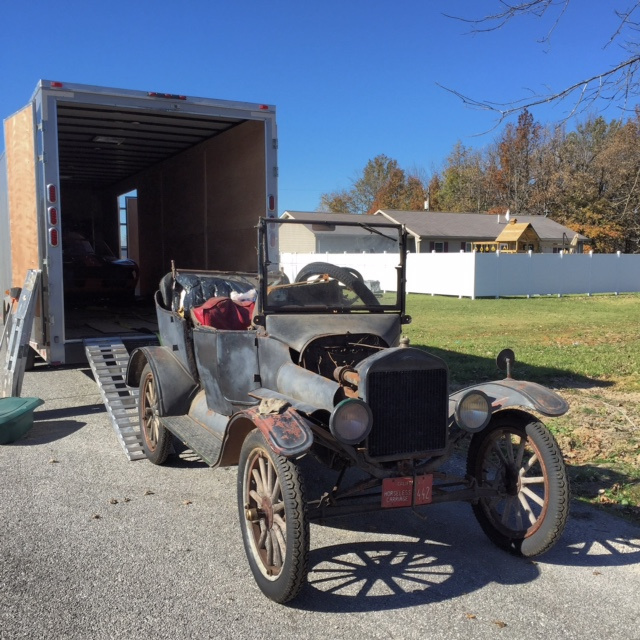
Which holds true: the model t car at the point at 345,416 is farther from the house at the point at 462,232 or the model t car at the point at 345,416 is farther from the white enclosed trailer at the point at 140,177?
the house at the point at 462,232

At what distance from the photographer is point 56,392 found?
28.4 ft

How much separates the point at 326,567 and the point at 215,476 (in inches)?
72.8

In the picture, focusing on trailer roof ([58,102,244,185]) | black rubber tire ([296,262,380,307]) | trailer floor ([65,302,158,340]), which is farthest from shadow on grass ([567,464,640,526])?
trailer roof ([58,102,244,185])

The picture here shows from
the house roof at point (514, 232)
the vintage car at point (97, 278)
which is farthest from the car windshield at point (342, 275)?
the house roof at point (514, 232)

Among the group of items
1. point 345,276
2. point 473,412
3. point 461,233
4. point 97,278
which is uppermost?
point 461,233

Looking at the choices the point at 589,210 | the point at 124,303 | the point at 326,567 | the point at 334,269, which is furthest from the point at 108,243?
the point at 589,210

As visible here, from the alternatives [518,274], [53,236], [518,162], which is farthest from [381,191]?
[53,236]

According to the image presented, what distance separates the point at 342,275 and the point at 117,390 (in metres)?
3.12

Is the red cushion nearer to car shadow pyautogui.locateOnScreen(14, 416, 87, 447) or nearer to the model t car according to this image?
the model t car

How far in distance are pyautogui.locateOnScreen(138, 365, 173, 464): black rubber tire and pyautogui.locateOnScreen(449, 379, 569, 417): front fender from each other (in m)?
2.66

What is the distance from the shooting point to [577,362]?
10.3m

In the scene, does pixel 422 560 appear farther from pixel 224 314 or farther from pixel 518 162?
pixel 518 162

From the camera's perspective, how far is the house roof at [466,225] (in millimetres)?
43469

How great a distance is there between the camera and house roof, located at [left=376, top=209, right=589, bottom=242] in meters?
43.5
